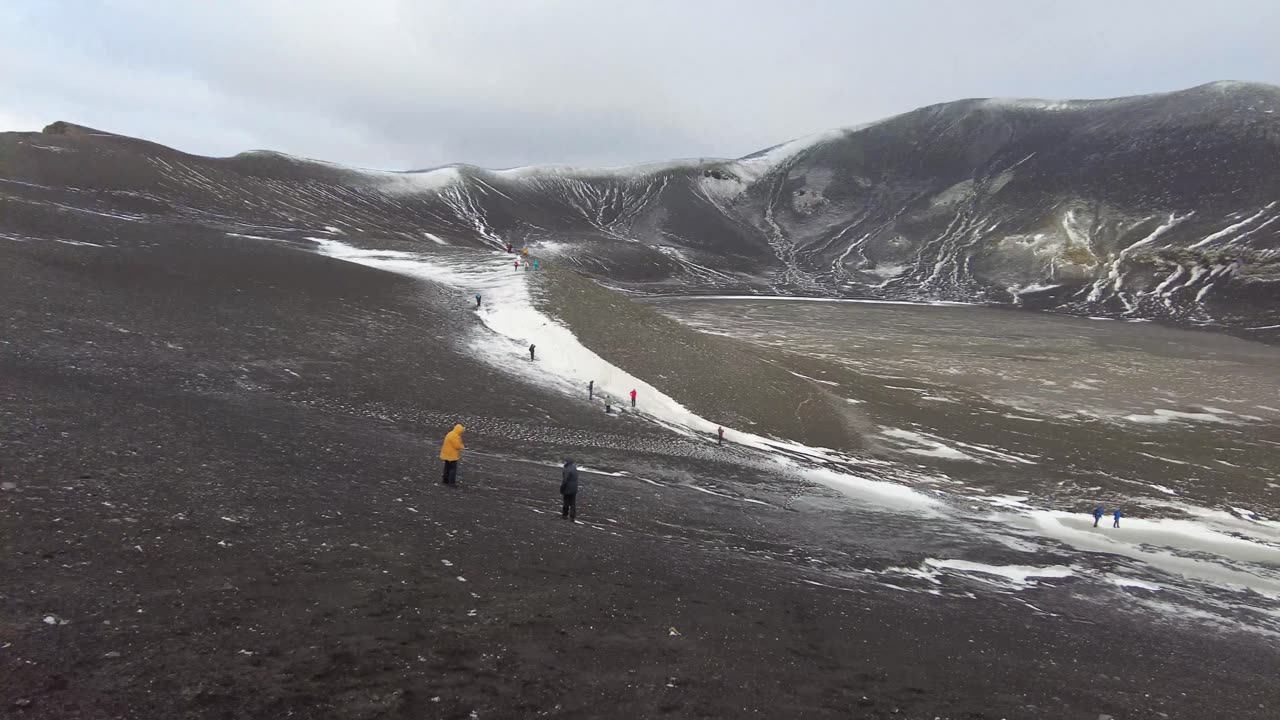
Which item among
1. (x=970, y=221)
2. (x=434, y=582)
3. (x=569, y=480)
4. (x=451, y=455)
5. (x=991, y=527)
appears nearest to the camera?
(x=434, y=582)

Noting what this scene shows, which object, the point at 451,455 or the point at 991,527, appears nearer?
the point at 451,455

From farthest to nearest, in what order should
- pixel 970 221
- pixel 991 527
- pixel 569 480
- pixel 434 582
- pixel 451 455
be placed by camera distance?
pixel 970 221, pixel 991 527, pixel 451 455, pixel 569 480, pixel 434 582

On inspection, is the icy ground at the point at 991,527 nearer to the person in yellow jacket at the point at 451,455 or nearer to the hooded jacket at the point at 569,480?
the hooded jacket at the point at 569,480

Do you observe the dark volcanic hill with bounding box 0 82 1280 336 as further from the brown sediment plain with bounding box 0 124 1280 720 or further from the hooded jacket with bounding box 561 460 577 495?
the hooded jacket with bounding box 561 460 577 495

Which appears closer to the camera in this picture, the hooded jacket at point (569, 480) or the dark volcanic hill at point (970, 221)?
the hooded jacket at point (569, 480)

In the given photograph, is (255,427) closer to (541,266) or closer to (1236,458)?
(541,266)

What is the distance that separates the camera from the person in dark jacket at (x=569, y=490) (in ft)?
55.4

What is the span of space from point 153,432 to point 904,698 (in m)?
17.9

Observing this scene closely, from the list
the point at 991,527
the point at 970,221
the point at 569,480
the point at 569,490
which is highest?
the point at 970,221

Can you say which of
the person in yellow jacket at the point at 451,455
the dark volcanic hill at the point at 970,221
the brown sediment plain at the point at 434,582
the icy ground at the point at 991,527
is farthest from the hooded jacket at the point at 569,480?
the dark volcanic hill at the point at 970,221

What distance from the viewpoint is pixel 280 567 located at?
1073cm

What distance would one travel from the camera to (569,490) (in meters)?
16.9

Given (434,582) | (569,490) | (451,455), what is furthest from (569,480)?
(434,582)

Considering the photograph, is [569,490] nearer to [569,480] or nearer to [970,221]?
[569,480]
